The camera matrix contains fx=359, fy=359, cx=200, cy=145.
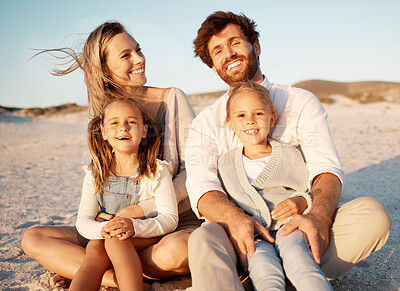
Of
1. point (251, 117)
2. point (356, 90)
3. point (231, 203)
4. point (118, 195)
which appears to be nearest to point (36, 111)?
point (356, 90)

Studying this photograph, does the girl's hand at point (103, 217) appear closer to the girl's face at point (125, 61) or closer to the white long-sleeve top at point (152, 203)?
the white long-sleeve top at point (152, 203)

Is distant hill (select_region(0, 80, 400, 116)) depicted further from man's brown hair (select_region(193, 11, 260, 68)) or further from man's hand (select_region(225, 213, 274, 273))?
man's hand (select_region(225, 213, 274, 273))

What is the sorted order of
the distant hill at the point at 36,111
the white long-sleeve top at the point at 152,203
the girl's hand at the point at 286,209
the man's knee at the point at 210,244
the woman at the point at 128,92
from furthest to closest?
the distant hill at the point at 36,111
the woman at the point at 128,92
the white long-sleeve top at the point at 152,203
the girl's hand at the point at 286,209
the man's knee at the point at 210,244

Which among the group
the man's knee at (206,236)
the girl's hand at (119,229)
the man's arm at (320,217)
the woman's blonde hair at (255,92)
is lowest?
the girl's hand at (119,229)

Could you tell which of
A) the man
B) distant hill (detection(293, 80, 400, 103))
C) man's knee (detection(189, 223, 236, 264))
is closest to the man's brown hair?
the man

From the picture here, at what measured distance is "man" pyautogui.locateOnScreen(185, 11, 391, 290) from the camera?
2023 mm

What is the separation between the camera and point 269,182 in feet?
8.04

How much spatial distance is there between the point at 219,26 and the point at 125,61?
900mm

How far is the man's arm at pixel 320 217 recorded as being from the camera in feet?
6.71

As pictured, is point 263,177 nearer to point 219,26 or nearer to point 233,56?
point 233,56

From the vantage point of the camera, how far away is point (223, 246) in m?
2.03

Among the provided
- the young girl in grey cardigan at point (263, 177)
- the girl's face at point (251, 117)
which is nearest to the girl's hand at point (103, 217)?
the young girl in grey cardigan at point (263, 177)

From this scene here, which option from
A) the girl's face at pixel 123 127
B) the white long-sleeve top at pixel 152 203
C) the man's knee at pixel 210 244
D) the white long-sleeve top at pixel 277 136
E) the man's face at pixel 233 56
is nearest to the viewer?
the man's knee at pixel 210 244

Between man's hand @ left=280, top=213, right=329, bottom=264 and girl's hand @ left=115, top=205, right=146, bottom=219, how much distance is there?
3.31ft
